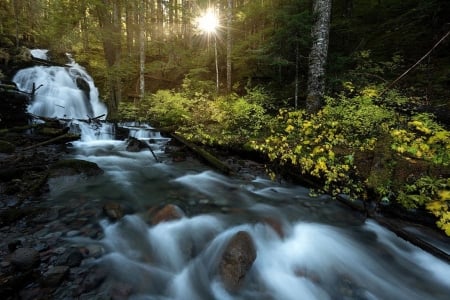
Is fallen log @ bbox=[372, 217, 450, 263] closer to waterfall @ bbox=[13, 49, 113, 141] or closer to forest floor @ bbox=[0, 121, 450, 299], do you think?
forest floor @ bbox=[0, 121, 450, 299]

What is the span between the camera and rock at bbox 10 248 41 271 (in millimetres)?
3283

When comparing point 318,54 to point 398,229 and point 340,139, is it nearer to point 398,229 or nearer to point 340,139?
point 340,139

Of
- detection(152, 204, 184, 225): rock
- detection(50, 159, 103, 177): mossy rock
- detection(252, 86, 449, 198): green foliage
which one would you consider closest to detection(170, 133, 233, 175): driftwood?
detection(252, 86, 449, 198): green foliage

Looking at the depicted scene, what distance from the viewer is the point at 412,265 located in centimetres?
400

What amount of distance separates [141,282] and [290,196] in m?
3.91

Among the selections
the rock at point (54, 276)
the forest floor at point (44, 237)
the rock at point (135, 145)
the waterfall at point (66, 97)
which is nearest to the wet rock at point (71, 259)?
the forest floor at point (44, 237)

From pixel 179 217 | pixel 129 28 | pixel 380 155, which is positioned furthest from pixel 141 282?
pixel 129 28

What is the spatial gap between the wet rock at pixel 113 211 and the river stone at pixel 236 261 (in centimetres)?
232

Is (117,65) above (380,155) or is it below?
above

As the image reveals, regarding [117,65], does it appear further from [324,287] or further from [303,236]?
[324,287]

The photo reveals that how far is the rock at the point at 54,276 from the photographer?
3121mm

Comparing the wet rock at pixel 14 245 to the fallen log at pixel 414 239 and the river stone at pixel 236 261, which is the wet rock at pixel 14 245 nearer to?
the river stone at pixel 236 261

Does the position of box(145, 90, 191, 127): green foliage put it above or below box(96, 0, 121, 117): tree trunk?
below

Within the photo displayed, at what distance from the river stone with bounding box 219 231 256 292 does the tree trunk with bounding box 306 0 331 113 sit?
4.78m
